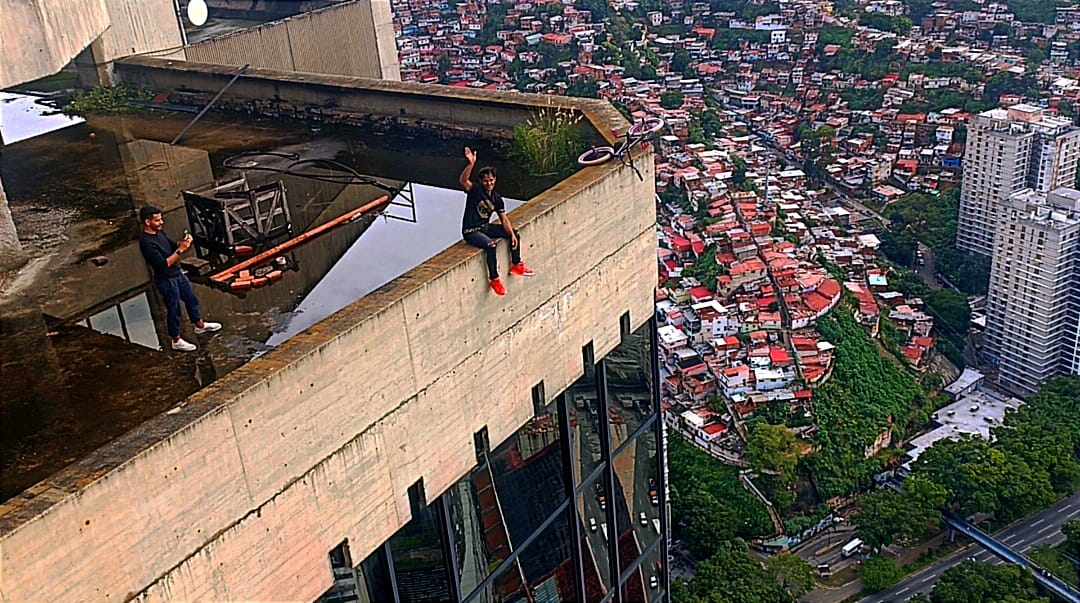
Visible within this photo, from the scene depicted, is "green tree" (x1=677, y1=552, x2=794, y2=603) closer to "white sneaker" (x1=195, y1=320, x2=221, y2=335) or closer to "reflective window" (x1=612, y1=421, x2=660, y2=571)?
"reflective window" (x1=612, y1=421, x2=660, y2=571)

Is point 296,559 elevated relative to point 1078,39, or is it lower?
elevated

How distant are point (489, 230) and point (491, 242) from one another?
14 cm

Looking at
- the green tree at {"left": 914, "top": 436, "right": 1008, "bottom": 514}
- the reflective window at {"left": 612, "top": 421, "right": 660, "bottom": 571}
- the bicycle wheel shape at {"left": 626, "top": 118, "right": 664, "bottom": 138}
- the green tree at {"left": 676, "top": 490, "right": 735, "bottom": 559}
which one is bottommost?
the green tree at {"left": 914, "top": 436, "right": 1008, "bottom": 514}

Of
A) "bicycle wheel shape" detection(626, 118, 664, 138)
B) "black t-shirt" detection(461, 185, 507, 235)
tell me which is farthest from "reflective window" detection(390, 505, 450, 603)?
"bicycle wheel shape" detection(626, 118, 664, 138)

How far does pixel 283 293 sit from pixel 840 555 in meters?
26.5

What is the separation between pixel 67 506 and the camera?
2.93 metres

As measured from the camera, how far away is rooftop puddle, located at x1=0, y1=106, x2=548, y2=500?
4.27 meters

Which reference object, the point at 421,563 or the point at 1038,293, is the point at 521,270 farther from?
the point at 1038,293

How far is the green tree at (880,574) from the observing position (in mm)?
26406

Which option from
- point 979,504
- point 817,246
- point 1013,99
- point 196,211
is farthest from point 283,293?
point 1013,99

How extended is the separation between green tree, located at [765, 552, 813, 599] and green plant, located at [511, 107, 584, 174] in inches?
828

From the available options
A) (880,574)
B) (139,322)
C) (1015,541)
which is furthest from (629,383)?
(1015,541)

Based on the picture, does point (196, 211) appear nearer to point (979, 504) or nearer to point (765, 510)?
point (765, 510)

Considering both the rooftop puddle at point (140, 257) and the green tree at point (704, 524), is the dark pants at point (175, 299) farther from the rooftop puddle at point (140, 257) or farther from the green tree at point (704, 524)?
the green tree at point (704, 524)
